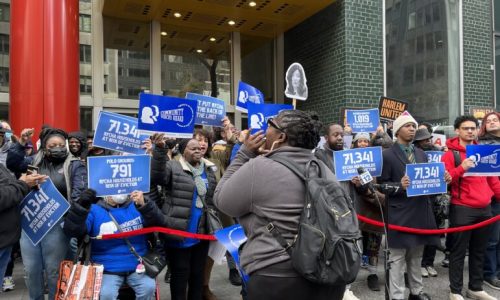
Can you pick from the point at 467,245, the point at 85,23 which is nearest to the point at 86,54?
the point at 85,23

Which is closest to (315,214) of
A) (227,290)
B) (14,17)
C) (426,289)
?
(227,290)

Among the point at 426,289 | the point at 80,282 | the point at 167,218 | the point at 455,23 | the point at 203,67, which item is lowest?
the point at 426,289

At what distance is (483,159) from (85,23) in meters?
9.32

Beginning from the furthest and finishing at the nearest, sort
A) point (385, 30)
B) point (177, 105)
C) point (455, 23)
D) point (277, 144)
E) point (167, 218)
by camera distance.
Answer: point (455, 23) → point (385, 30) → point (177, 105) → point (167, 218) → point (277, 144)

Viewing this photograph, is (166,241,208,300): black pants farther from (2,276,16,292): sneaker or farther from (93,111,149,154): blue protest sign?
(2,276,16,292): sneaker

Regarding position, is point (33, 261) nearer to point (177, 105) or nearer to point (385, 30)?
point (177, 105)

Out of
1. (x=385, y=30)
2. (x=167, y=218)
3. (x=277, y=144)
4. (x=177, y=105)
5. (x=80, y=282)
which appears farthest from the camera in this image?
(x=385, y=30)

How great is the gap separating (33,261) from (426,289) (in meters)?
4.57

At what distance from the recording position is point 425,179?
4.72 m

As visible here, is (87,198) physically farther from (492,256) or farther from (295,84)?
(492,256)

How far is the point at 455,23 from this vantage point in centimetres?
1161

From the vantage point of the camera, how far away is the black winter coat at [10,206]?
371cm

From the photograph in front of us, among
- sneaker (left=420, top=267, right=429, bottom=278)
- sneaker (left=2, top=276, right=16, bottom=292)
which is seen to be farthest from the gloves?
sneaker (left=420, top=267, right=429, bottom=278)

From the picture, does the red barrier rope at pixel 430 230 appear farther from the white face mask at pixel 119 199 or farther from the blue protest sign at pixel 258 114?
the white face mask at pixel 119 199
